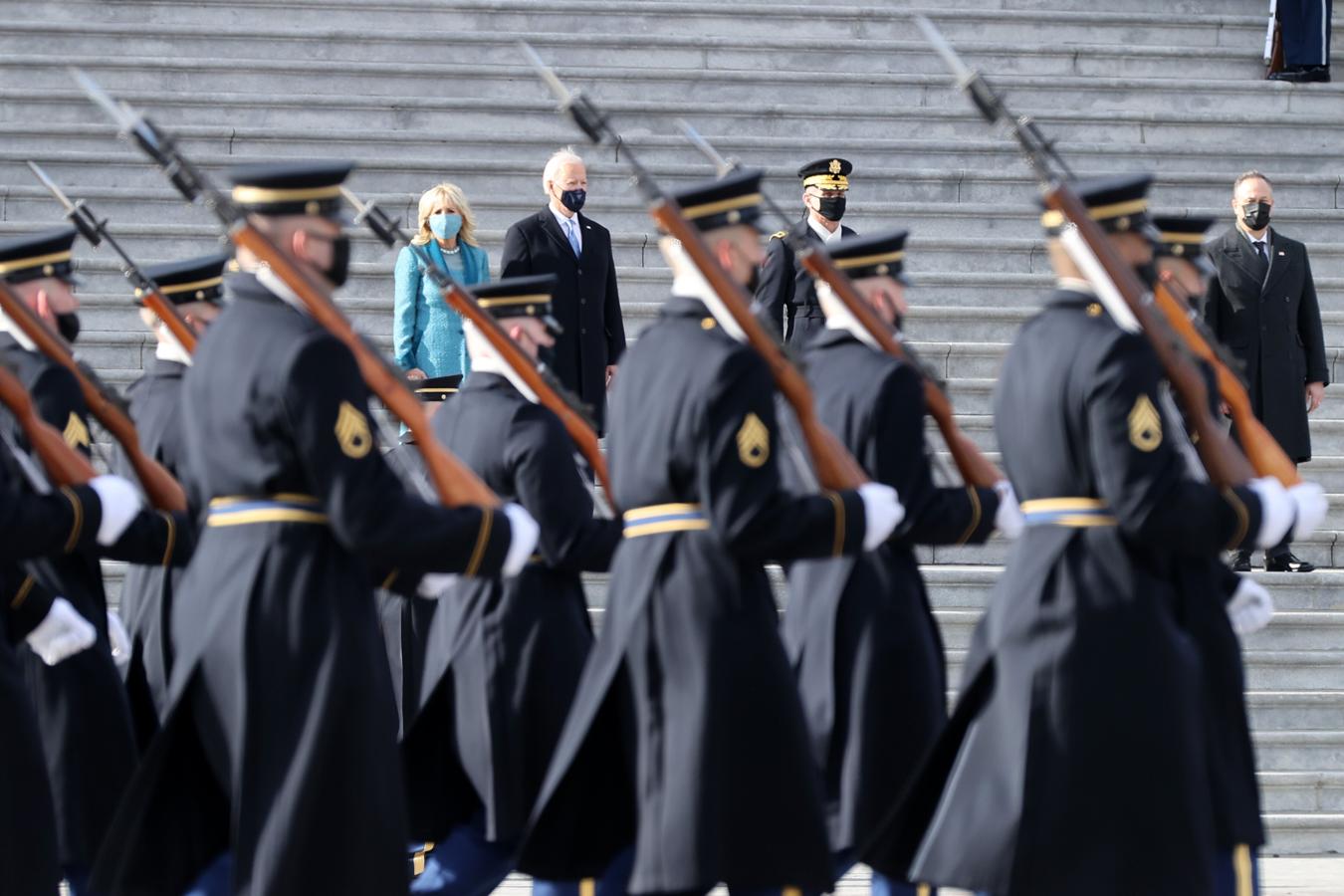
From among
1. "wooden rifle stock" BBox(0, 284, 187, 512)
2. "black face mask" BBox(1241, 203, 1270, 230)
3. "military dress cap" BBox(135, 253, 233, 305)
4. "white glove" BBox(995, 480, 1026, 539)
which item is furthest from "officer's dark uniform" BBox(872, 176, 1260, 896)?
"black face mask" BBox(1241, 203, 1270, 230)

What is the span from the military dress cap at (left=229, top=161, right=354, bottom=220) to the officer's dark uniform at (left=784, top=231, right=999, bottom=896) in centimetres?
165

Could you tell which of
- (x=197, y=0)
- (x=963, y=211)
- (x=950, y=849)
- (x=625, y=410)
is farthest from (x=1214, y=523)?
(x=197, y=0)

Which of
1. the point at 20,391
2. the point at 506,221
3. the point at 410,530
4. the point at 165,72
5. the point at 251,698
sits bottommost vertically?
the point at 251,698

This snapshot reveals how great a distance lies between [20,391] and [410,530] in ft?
3.76

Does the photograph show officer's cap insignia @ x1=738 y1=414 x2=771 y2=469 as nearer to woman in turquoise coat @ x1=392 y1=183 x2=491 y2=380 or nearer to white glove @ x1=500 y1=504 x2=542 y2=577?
white glove @ x1=500 y1=504 x2=542 y2=577

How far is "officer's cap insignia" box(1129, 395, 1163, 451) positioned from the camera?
5.55 meters

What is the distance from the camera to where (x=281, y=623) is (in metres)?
5.43

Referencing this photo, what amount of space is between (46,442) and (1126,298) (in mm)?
2457

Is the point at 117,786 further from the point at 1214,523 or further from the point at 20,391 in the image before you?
the point at 1214,523

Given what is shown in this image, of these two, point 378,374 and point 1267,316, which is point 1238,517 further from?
point 1267,316

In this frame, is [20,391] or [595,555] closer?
[20,391]

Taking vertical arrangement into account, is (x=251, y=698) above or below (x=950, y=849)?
above

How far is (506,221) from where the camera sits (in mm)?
12562

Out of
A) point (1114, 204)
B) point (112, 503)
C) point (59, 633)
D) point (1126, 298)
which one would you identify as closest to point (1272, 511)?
point (1126, 298)
